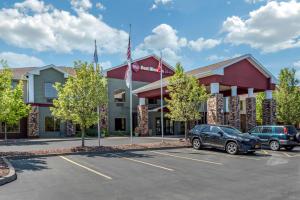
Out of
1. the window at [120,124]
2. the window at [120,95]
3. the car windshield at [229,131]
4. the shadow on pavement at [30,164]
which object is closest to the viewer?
the shadow on pavement at [30,164]

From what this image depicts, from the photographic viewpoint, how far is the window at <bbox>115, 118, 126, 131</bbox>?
115ft

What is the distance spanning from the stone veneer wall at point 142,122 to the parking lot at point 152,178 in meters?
17.8

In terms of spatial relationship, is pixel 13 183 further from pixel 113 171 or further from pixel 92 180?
pixel 113 171

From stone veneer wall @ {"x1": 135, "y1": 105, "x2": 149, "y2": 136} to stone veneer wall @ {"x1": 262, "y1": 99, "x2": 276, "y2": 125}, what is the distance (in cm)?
1150

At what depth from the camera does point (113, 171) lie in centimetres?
1157

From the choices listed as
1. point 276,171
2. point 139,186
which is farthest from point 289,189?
point 139,186

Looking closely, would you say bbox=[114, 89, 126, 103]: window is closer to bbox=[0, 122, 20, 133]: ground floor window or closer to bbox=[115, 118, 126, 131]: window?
bbox=[115, 118, 126, 131]: window

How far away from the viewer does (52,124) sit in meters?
32.4

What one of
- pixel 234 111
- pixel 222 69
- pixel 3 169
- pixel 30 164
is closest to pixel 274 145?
pixel 234 111

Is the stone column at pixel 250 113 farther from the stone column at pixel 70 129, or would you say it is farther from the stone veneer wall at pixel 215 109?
the stone column at pixel 70 129

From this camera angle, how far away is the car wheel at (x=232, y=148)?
17172 millimetres

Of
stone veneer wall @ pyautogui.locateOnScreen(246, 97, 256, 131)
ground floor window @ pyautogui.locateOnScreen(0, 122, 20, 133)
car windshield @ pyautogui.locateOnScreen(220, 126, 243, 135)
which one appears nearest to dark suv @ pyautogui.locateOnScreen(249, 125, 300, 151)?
car windshield @ pyautogui.locateOnScreen(220, 126, 243, 135)

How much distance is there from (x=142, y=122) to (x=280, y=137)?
1612 cm

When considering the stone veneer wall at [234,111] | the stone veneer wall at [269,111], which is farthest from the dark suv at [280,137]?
the stone veneer wall at [269,111]
